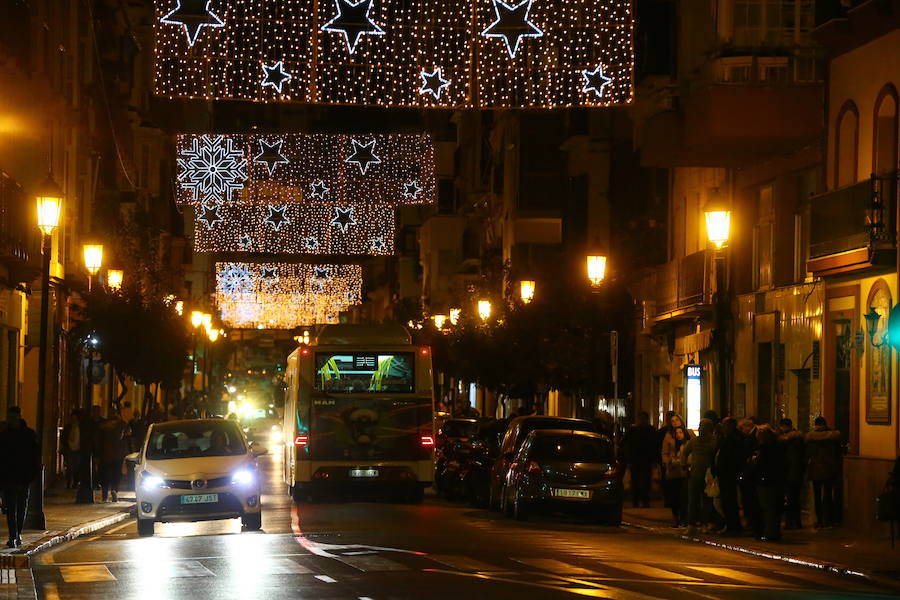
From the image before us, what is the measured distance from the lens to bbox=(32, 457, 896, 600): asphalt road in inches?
599

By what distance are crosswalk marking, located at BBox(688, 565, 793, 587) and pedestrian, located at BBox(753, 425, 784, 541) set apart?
488cm

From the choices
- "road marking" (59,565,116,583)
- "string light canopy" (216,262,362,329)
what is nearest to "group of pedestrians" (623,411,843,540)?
"road marking" (59,565,116,583)

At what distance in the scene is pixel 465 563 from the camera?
706 inches

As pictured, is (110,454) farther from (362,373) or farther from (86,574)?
(86,574)

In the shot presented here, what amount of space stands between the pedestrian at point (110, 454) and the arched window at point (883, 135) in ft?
51.4

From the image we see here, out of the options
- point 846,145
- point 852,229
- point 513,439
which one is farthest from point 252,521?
point 846,145

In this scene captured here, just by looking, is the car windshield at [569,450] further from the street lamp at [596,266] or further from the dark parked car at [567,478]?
the street lamp at [596,266]

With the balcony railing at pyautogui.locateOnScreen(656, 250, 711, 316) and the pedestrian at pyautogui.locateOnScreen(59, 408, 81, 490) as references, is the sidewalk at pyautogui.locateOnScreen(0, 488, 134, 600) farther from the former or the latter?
the balcony railing at pyautogui.locateOnScreen(656, 250, 711, 316)

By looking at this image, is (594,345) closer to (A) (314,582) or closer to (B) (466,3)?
(B) (466,3)

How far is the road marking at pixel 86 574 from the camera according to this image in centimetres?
1684

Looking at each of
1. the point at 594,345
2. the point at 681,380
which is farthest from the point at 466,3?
the point at 594,345

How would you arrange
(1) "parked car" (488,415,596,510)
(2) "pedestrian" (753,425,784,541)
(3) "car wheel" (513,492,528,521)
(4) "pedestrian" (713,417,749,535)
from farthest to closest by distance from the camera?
(1) "parked car" (488,415,596,510), (3) "car wheel" (513,492,528,521), (4) "pedestrian" (713,417,749,535), (2) "pedestrian" (753,425,784,541)

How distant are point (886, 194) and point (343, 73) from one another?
880cm

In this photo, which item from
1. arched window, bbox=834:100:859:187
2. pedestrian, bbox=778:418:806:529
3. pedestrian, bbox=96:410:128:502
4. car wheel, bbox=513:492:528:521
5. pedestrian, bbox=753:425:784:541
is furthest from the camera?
pedestrian, bbox=96:410:128:502
